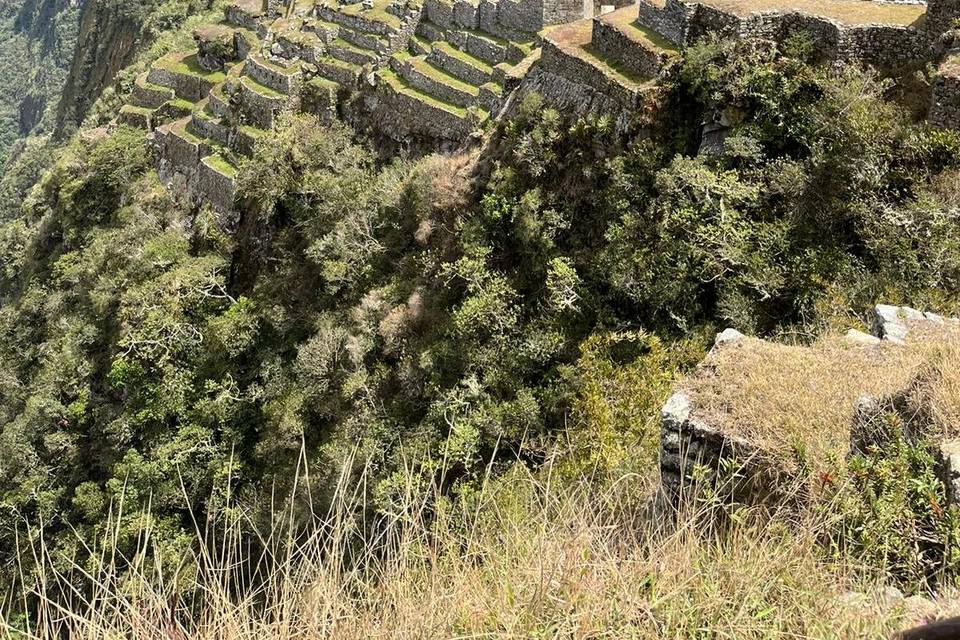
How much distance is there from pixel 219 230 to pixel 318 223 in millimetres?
5236

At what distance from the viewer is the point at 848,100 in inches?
508

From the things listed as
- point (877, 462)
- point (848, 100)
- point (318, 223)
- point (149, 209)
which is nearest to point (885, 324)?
point (877, 462)

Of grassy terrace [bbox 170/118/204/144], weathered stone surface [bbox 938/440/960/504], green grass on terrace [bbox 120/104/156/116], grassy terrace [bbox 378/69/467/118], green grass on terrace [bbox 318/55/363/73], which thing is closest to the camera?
weathered stone surface [bbox 938/440/960/504]

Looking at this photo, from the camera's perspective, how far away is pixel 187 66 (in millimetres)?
35812

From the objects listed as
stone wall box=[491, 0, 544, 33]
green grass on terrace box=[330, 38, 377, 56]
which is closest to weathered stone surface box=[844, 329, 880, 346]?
stone wall box=[491, 0, 544, 33]

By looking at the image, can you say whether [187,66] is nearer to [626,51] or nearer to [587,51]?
[587,51]

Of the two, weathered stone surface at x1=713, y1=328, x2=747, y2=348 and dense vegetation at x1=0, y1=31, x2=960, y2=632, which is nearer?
weathered stone surface at x1=713, y1=328, x2=747, y2=348

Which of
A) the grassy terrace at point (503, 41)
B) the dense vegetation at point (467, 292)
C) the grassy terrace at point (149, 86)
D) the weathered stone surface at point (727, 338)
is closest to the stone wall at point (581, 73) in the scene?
the dense vegetation at point (467, 292)

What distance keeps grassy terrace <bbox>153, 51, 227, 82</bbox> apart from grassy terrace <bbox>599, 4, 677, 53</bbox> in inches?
815

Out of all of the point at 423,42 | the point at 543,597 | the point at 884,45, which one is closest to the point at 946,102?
the point at 884,45

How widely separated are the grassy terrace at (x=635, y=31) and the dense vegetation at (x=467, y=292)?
4.09 feet

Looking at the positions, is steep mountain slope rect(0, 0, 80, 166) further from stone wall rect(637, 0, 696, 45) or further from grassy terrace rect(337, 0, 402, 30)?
stone wall rect(637, 0, 696, 45)

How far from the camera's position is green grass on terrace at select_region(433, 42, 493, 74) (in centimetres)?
2222

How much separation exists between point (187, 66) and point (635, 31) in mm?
26079
